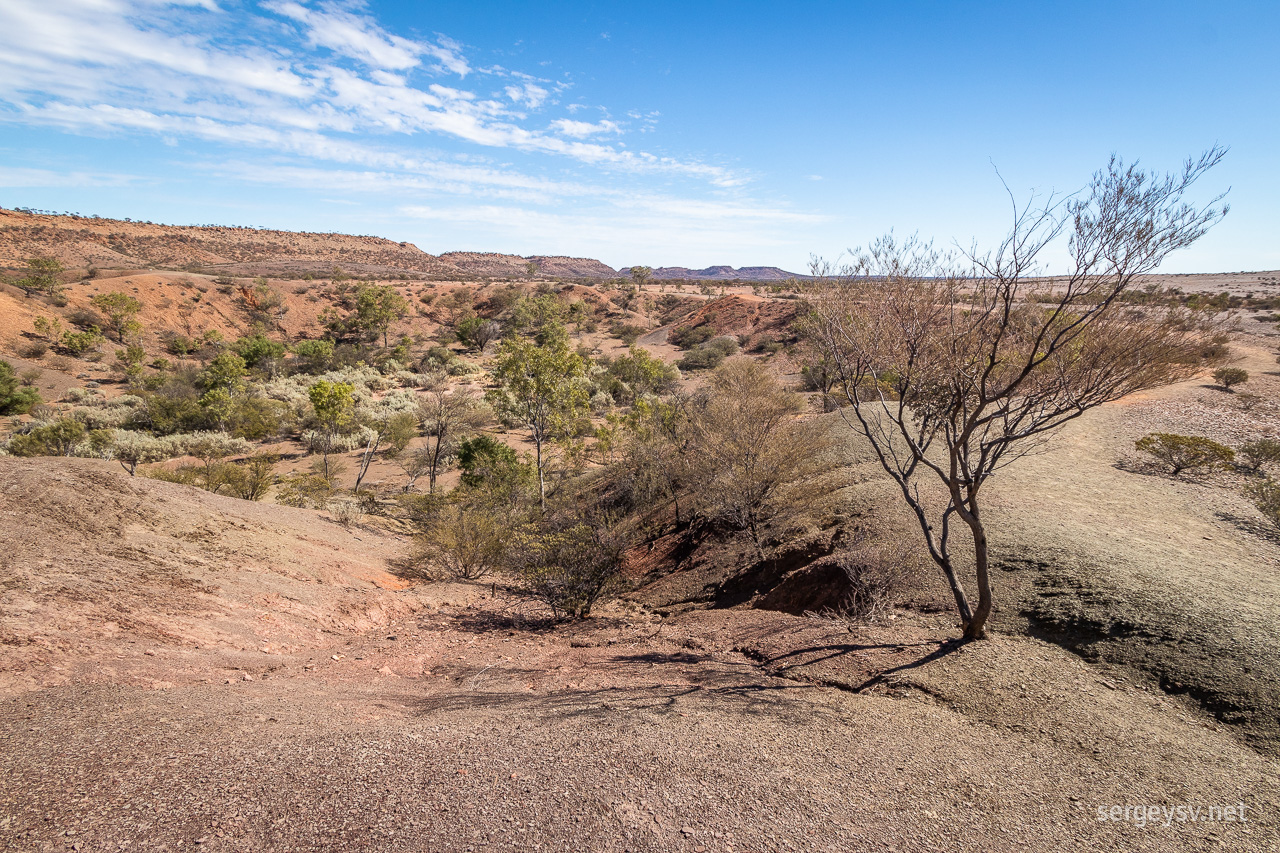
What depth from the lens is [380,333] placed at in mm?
55219

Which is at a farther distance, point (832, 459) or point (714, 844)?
point (832, 459)

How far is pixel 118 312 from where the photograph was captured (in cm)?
4222

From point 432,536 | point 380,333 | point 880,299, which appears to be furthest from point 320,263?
point 880,299

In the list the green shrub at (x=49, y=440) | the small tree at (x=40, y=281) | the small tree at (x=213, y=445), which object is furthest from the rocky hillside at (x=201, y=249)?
the green shrub at (x=49, y=440)

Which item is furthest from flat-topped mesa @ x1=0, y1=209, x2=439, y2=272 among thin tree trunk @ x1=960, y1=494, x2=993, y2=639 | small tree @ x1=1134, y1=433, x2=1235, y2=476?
small tree @ x1=1134, y1=433, x2=1235, y2=476

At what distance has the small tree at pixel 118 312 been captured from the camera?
→ 41.7 meters

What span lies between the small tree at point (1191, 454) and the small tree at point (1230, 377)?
10856 mm

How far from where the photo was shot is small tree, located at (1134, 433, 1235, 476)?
13570 mm

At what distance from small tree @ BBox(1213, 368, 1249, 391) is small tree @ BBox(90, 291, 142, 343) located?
63.7 m

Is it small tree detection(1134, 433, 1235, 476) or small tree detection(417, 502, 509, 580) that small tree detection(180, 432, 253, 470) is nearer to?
small tree detection(417, 502, 509, 580)

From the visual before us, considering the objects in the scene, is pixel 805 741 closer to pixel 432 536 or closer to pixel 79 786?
pixel 79 786

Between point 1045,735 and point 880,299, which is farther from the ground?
point 880,299

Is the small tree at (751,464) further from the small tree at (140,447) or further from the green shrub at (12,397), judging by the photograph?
the green shrub at (12,397)

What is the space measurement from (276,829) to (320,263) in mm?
107351
